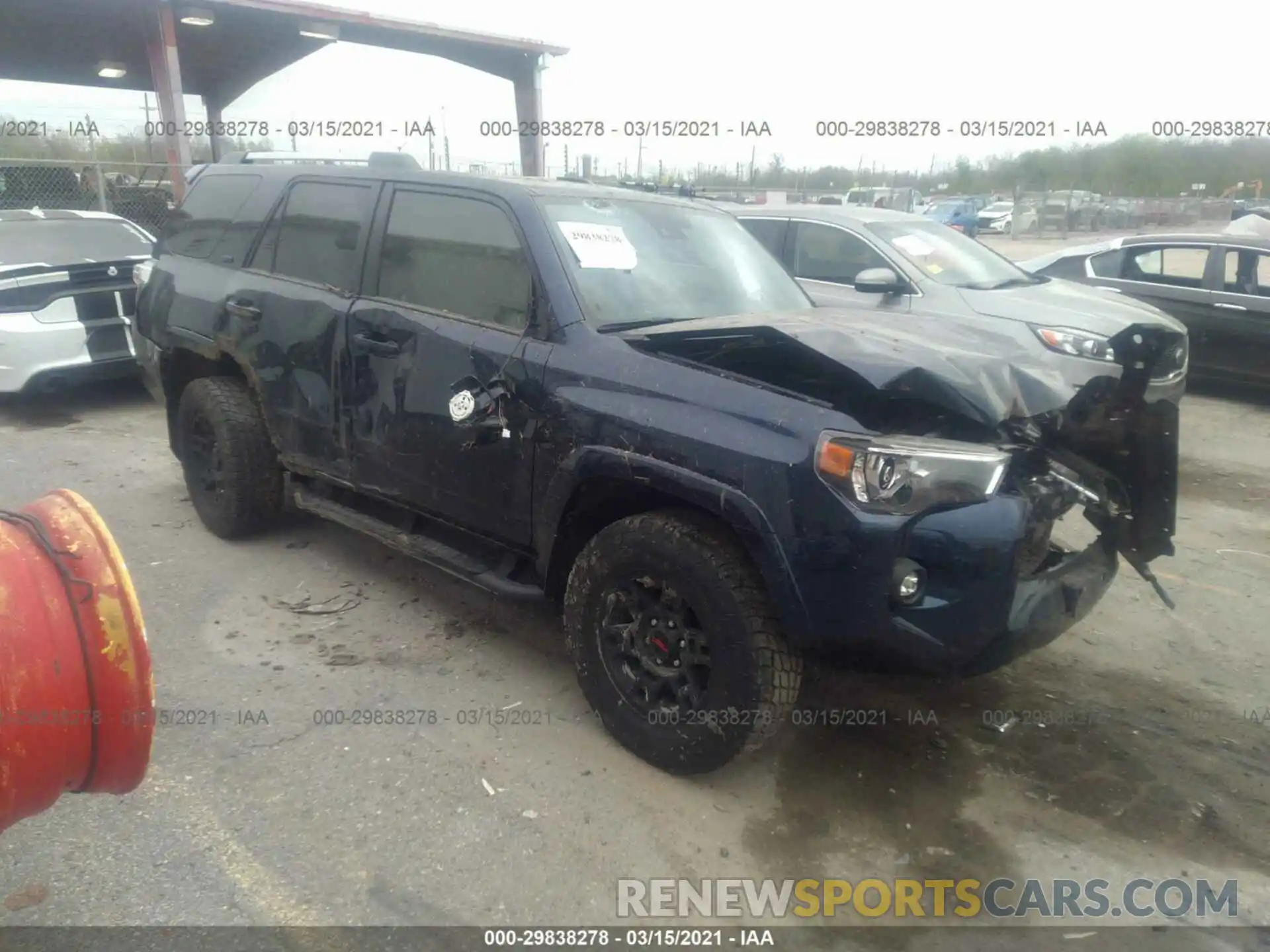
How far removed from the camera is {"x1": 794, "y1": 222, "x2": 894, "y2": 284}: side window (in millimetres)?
6789

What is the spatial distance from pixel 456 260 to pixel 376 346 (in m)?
0.48

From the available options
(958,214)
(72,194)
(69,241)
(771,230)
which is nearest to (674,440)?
(771,230)

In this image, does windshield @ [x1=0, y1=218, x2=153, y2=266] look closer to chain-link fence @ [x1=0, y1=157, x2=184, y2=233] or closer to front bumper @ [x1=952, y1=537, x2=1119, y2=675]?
chain-link fence @ [x1=0, y1=157, x2=184, y2=233]

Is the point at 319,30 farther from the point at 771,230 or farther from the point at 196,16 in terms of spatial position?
the point at 771,230

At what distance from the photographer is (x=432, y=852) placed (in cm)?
264

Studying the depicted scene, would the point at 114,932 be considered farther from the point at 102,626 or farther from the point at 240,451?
the point at 240,451

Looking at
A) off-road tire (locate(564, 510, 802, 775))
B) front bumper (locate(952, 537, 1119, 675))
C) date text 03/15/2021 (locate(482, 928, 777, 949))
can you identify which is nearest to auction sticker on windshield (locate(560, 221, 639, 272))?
off-road tire (locate(564, 510, 802, 775))

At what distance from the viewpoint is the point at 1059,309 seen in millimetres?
6516

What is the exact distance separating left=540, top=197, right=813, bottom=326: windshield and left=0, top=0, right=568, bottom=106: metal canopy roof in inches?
395

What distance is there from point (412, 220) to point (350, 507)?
1.33m

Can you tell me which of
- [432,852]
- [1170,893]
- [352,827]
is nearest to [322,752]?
[352,827]

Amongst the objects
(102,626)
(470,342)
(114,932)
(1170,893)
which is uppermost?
(470,342)

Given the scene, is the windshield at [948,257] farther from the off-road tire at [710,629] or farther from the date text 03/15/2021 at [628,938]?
the date text 03/15/2021 at [628,938]

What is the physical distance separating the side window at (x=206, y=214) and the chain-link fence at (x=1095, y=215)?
29394 mm
